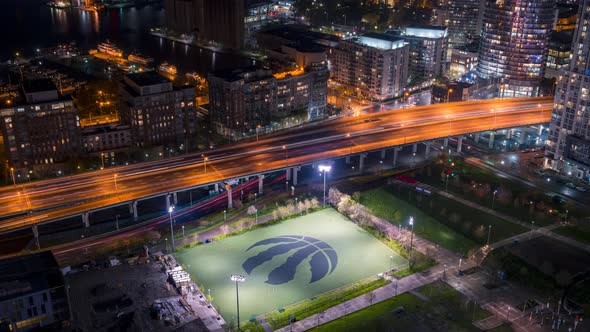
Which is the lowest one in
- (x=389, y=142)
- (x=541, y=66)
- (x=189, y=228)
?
(x=189, y=228)

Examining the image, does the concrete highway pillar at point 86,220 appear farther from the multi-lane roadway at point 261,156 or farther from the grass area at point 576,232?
the grass area at point 576,232

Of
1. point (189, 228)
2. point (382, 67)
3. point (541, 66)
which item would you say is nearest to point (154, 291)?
point (189, 228)

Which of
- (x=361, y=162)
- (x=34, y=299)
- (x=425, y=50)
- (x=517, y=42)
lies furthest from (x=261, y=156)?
(x=517, y=42)

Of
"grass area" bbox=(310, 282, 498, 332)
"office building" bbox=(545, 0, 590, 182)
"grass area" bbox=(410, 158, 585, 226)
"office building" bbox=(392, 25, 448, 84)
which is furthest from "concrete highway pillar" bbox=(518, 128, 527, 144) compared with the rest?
"grass area" bbox=(310, 282, 498, 332)

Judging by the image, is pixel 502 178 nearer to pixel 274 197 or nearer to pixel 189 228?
pixel 274 197

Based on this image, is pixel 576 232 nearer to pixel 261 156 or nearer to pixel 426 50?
pixel 261 156

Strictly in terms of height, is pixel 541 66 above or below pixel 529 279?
above

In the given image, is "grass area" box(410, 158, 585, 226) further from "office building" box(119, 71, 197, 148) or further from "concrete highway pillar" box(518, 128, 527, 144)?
"office building" box(119, 71, 197, 148)
